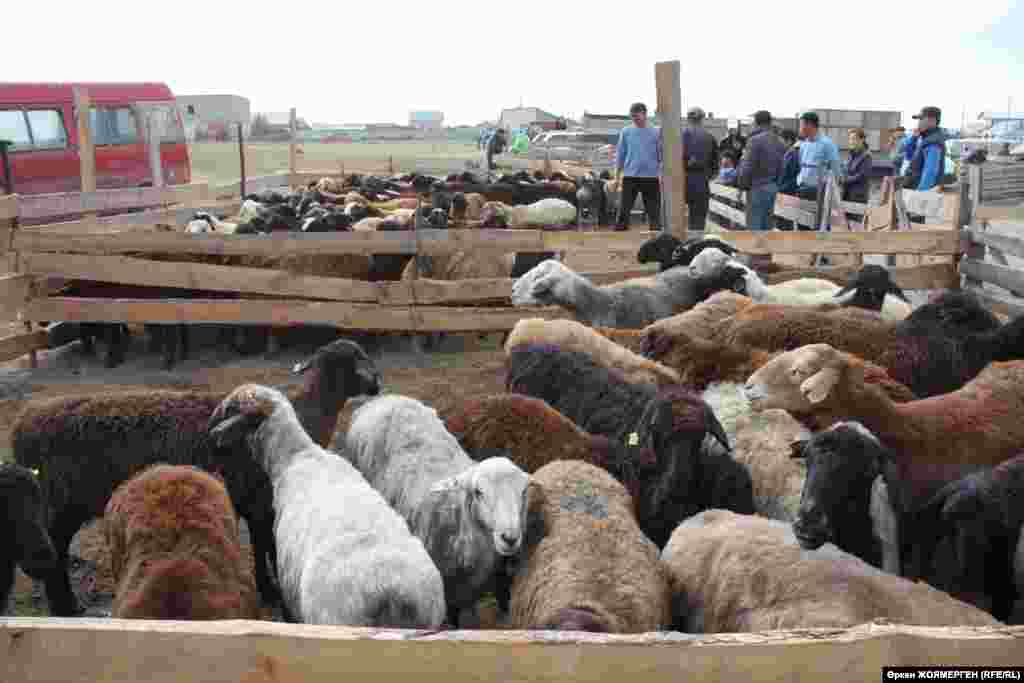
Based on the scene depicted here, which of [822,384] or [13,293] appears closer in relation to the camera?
[822,384]

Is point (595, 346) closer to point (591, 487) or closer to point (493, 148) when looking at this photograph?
point (591, 487)

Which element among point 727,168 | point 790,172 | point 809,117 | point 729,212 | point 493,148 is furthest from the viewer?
point 493,148

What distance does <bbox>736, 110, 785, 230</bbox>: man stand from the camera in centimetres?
1197

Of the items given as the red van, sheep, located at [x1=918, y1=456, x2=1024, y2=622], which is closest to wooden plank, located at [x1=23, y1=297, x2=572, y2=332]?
sheep, located at [x1=918, y1=456, x2=1024, y2=622]

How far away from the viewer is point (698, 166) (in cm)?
1314

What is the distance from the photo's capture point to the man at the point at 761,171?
12.0m

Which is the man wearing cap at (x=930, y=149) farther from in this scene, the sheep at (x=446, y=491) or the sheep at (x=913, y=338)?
the sheep at (x=446, y=491)

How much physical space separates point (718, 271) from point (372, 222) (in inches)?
244

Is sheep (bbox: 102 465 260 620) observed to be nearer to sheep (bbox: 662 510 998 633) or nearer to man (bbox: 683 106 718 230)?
sheep (bbox: 662 510 998 633)

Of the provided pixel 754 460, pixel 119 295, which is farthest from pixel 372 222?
pixel 754 460

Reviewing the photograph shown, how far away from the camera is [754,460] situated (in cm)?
468

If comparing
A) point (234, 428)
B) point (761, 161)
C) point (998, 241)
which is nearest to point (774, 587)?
point (234, 428)

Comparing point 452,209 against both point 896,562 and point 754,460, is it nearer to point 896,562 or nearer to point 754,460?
point 754,460

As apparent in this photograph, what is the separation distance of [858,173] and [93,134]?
15.8 meters
